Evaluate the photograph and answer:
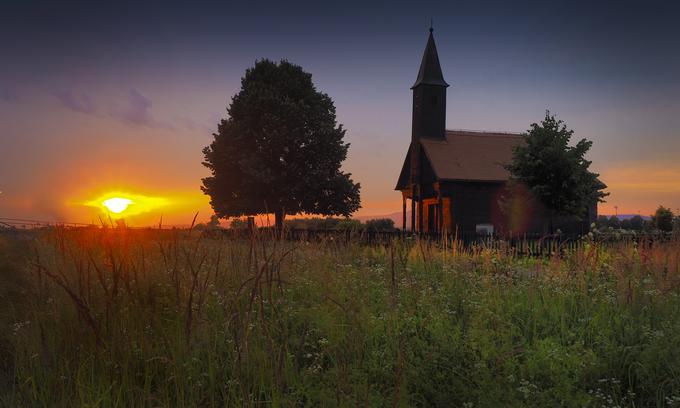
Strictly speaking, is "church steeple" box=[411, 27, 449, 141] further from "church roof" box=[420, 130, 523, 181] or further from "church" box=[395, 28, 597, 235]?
"church roof" box=[420, 130, 523, 181]

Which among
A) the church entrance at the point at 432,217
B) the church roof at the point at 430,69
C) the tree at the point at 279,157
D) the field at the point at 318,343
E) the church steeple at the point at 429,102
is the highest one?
the church roof at the point at 430,69

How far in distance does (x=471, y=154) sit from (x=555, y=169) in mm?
7594

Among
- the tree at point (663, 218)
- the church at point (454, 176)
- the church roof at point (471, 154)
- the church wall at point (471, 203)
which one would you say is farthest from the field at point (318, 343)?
the tree at point (663, 218)

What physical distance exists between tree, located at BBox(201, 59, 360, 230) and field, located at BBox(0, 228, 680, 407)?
71.1 ft

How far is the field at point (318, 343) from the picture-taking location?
4.01 metres

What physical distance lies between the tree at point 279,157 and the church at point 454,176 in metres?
4.84

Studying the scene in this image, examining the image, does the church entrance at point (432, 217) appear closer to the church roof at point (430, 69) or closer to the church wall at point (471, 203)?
the church wall at point (471, 203)

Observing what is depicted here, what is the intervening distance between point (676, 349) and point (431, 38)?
3196 centimetres

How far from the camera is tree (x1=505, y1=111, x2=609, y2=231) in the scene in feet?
80.5

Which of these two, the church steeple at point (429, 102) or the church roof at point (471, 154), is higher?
the church steeple at point (429, 102)

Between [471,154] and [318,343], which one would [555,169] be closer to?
[471,154]

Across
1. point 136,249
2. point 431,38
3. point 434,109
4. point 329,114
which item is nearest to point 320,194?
point 329,114

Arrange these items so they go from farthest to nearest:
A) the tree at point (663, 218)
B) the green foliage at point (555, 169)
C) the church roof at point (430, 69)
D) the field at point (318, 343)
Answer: the tree at point (663, 218) → the church roof at point (430, 69) → the green foliage at point (555, 169) → the field at point (318, 343)

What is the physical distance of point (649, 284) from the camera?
769 cm
